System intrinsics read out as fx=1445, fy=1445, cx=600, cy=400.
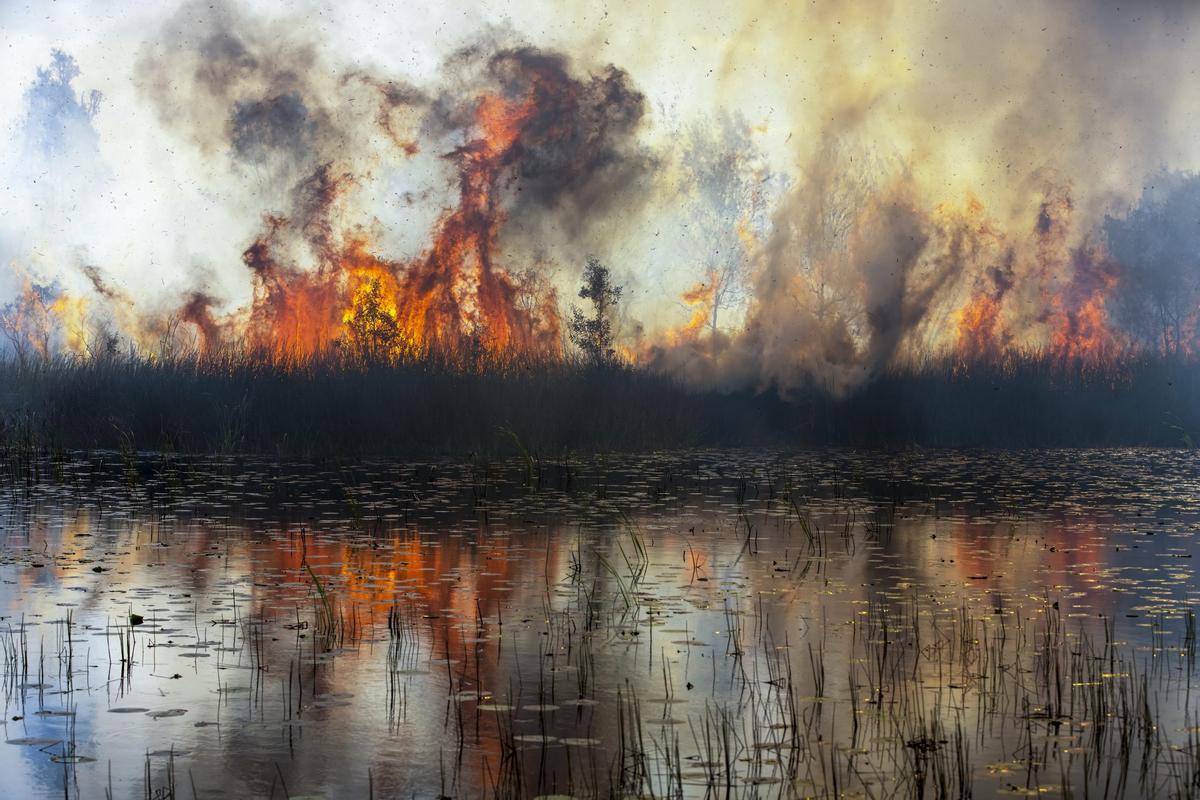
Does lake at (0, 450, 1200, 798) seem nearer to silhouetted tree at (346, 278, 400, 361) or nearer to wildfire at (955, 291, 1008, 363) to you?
silhouetted tree at (346, 278, 400, 361)

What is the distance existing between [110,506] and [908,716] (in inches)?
395

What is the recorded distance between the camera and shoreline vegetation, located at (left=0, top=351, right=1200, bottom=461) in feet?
70.3

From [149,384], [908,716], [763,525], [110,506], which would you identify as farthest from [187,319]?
[908,716]

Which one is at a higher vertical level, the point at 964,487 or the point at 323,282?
the point at 323,282

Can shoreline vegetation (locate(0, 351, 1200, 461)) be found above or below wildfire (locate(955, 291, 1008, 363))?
below

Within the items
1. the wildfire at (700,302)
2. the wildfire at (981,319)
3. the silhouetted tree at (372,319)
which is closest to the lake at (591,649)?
the silhouetted tree at (372,319)

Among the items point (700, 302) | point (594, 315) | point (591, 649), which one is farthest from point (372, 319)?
point (591, 649)

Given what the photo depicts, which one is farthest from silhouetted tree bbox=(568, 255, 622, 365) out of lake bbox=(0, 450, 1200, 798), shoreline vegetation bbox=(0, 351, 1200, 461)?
lake bbox=(0, 450, 1200, 798)

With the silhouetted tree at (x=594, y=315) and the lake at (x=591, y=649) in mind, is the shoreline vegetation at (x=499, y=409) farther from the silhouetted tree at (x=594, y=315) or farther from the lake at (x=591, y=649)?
the silhouetted tree at (x=594, y=315)

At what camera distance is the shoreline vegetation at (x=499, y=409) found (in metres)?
21.4

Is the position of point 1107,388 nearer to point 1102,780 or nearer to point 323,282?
point 323,282

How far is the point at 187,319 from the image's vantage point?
4325 centimetres

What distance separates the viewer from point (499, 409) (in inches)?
858

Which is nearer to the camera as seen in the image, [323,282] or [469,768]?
[469,768]
